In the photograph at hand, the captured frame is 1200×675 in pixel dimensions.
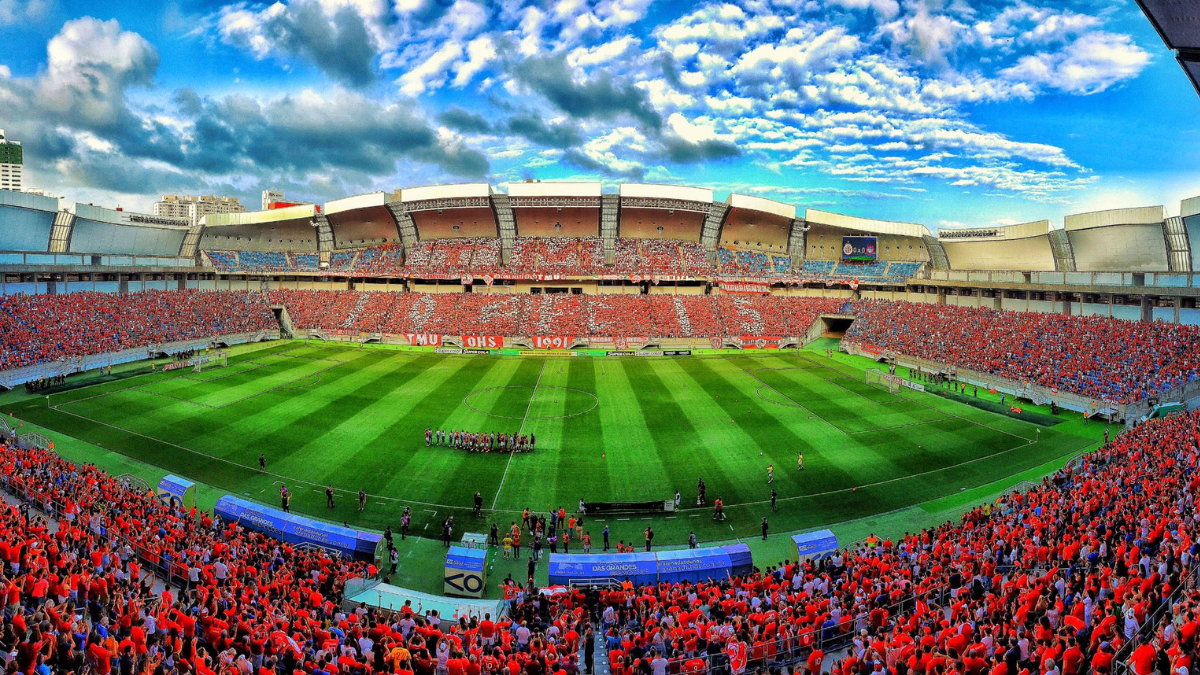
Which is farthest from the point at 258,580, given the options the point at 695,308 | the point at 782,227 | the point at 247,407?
the point at 782,227

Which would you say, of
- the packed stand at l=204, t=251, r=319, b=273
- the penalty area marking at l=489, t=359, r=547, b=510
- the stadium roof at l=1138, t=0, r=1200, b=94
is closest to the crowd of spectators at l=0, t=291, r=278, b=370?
the packed stand at l=204, t=251, r=319, b=273

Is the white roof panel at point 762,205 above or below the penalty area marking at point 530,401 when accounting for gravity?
above

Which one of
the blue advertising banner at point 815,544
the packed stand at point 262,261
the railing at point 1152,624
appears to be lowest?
the blue advertising banner at point 815,544

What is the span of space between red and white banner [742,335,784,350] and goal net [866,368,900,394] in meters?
15.4

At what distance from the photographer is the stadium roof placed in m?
7.25

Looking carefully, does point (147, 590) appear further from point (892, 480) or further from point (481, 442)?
point (892, 480)

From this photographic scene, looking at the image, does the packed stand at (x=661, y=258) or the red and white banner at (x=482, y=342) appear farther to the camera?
the packed stand at (x=661, y=258)

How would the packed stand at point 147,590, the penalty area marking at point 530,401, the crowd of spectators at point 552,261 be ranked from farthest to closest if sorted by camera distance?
the crowd of spectators at point 552,261
the penalty area marking at point 530,401
the packed stand at point 147,590

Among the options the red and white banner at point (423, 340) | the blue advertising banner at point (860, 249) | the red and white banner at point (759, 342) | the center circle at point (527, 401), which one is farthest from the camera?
the blue advertising banner at point (860, 249)

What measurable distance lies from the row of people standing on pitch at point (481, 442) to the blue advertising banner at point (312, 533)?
9505 mm

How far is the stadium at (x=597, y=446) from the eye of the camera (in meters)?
10.9

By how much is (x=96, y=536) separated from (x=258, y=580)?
17.6 ft

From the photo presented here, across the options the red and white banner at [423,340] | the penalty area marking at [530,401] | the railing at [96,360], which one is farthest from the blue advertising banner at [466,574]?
the red and white banner at [423,340]

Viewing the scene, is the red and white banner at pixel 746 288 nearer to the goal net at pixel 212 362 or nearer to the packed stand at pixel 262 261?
the goal net at pixel 212 362
